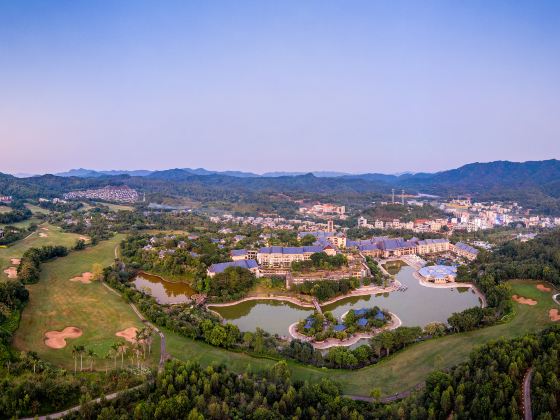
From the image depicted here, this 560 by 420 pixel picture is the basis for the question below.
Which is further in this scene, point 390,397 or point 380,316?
point 380,316

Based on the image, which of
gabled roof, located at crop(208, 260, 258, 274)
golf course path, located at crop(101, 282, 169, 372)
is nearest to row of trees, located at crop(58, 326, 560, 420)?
golf course path, located at crop(101, 282, 169, 372)

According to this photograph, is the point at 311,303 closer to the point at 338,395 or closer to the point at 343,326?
the point at 343,326

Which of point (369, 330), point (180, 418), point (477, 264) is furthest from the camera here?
point (477, 264)

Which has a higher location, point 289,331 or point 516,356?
point 516,356

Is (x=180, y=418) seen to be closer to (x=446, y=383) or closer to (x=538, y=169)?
(x=446, y=383)

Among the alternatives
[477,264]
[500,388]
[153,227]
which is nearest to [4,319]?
[500,388]

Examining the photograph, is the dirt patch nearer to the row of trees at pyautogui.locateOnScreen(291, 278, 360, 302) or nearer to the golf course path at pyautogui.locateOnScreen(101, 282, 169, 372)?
the row of trees at pyautogui.locateOnScreen(291, 278, 360, 302)

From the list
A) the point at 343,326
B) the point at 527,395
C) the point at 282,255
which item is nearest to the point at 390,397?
the point at 527,395

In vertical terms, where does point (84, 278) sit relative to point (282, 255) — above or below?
below

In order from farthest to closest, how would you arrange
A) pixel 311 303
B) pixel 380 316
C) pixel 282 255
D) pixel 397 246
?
pixel 397 246
pixel 282 255
pixel 311 303
pixel 380 316
